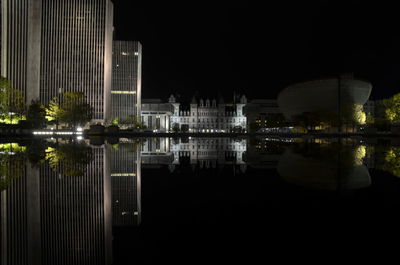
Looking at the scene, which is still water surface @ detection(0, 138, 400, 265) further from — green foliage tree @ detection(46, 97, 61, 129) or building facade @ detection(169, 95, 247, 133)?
building facade @ detection(169, 95, 247, 133)

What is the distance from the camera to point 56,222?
27.4 ft

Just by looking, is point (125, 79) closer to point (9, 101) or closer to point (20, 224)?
point (9, 101)

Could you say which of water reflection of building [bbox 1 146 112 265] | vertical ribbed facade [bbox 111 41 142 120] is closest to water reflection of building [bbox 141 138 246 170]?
water reflection of building [bbox 1 146 112 265]

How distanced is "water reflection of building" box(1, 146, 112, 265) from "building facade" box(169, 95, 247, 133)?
173493mm

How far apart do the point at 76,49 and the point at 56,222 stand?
13473 centimetres

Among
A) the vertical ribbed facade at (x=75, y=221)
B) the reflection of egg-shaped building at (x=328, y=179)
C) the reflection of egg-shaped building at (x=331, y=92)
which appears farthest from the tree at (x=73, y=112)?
the reflection of egg-shaped building at (x=328, y=179)

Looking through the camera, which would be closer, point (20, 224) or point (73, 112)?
point (20, 224)

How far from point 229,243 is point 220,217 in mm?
1919

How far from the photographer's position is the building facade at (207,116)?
614ft

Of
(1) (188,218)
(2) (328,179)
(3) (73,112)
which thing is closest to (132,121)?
(3) (73,112)

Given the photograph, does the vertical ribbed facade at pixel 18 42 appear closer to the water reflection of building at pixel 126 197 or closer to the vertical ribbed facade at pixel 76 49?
the vertical ribbed facade at pixel 76 49

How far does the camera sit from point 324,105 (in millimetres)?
136250

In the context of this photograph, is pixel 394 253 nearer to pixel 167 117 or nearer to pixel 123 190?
pixel 123 190

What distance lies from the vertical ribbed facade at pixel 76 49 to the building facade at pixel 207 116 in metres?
60.9
